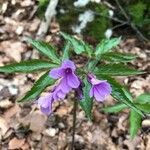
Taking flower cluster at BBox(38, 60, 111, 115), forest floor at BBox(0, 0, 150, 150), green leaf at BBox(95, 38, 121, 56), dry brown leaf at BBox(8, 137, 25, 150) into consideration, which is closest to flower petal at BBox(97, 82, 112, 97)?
flower cluster at BBox(38, 60, 111, 115)

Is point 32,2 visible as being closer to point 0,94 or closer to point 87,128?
point 0,94

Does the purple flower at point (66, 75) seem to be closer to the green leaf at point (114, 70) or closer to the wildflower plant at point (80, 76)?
the wildflower plant at point (80, 76)

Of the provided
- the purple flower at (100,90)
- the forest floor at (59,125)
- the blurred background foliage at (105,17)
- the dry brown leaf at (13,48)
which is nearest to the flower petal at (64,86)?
the purple flower at (100,90)

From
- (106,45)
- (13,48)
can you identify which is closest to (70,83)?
(106,45)

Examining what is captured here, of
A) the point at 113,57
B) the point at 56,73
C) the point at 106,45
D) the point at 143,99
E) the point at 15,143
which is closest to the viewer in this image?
the point at 56,73

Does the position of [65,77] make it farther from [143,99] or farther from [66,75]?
[143,99]

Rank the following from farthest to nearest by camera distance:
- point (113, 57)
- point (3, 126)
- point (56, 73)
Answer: point (3, 126)
point (113, 57)
point (56, 73)

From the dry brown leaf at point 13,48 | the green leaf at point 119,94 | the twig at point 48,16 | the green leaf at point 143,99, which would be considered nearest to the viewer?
the green leaf at point 119,94
